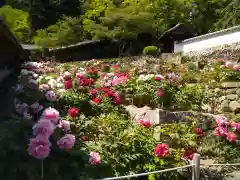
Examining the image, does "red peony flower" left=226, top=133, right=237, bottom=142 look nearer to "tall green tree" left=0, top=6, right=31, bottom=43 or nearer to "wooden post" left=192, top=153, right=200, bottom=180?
"wooden post" left=192, top=153, right=200, bottom=180

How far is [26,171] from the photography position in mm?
3592

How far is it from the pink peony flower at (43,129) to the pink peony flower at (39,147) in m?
0.05

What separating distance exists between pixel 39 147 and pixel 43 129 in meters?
0.19

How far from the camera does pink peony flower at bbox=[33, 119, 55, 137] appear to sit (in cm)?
365

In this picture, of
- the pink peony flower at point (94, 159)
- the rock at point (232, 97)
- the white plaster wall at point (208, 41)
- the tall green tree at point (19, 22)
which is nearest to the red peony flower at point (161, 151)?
the pink peony flower at point (94, 159)

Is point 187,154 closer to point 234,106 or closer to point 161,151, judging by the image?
point 161,151

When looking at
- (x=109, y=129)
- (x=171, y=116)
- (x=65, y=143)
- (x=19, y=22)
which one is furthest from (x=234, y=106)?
(x=19, y=22)

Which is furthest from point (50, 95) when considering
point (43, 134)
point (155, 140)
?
point (43, 134)

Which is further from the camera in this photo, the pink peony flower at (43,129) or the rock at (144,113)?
the rock at (144,113)

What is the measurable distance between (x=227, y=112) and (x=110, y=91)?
2468 mm

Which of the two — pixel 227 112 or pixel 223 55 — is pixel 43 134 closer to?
pixel 227 112

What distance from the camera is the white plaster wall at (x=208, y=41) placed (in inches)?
678

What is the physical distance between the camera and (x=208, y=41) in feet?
64.1

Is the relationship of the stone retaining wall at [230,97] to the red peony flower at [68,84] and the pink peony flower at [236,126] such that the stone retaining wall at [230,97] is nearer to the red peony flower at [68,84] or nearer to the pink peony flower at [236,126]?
the pink peony flower at [236,126]
